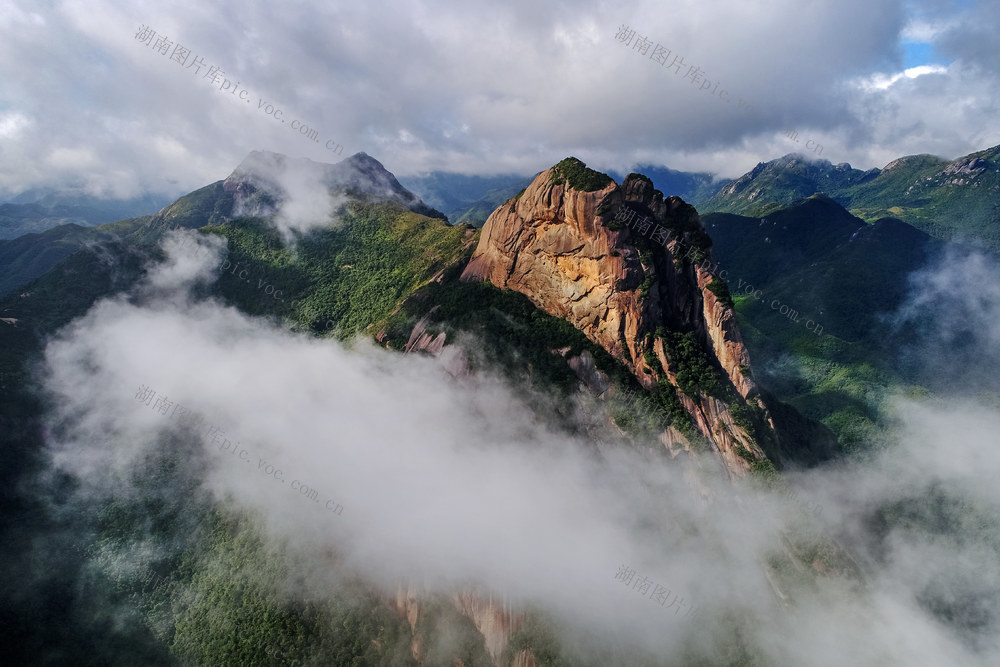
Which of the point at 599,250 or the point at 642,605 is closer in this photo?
the point at 642,605

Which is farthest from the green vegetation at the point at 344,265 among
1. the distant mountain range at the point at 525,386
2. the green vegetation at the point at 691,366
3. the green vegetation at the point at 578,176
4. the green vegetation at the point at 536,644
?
the green vegetation at the point at 536,644

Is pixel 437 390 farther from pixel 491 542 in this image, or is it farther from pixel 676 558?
pixel 676 558

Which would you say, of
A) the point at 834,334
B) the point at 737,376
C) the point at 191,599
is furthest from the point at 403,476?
the point at 834,334

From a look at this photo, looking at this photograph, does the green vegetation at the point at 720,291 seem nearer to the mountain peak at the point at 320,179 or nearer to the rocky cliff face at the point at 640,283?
the rocky cliff face at the point at 640,283

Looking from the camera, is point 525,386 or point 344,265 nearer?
point 525,386

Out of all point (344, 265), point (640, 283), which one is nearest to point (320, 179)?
point (344, 265)

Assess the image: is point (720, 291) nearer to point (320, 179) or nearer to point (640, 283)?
point (640, 283)
